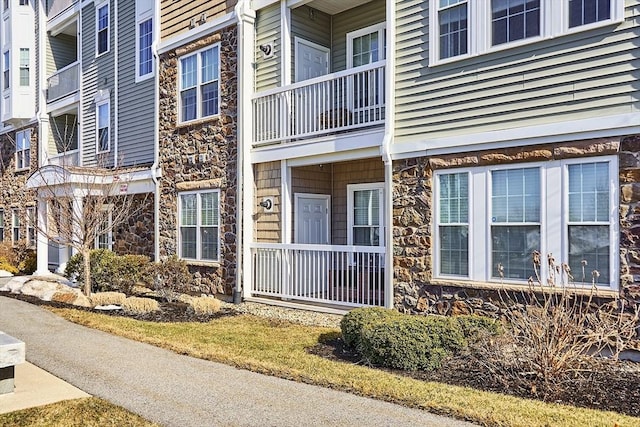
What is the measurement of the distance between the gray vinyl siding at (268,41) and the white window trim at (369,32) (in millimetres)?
1782

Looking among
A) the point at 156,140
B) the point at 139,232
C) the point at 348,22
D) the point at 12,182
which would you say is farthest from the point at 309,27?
the point at 12,182

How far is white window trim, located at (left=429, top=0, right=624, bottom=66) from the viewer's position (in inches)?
299

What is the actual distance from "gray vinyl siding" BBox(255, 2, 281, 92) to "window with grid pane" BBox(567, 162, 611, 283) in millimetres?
7029

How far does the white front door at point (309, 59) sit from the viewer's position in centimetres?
1264

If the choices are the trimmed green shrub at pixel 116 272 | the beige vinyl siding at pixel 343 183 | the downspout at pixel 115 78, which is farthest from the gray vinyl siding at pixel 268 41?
the downspout at pixel 115 78

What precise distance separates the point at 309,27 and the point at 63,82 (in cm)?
1144

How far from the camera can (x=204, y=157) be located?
1354 cm

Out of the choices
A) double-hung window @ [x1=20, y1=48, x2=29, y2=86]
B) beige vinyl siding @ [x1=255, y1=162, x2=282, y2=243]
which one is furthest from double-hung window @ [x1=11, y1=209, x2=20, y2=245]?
beige vinyl siding @ [x1=255, y1=162, x2=282, y2=243]

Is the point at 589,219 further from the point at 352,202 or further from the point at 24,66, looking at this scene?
the point at 24,66

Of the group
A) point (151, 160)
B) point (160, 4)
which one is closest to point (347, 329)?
point (151, 160)

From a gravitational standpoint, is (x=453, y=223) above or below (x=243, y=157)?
below

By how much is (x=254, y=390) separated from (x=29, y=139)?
66.5ft

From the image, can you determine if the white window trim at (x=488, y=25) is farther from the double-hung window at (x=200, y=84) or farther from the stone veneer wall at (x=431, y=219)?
the double-hung window at (x=200, y=84)

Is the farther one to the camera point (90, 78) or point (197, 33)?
point (90, 78)
